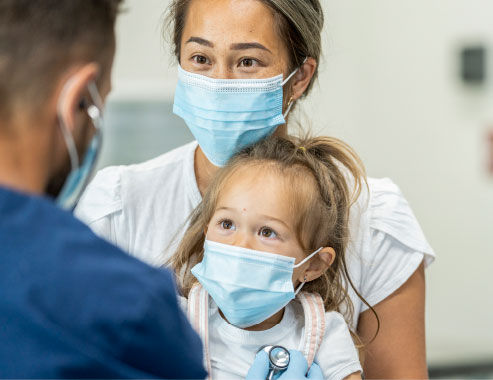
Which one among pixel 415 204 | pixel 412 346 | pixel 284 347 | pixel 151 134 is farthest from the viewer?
pixel 415 204

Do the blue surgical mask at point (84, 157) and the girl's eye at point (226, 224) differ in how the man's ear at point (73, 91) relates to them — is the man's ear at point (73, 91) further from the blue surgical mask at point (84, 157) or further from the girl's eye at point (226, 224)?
the girl's eye at point (226, 224)

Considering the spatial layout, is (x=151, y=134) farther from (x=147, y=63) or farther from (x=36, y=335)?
(x=36, y=335)

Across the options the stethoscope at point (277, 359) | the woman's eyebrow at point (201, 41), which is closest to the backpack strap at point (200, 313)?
the stethoscope at point (277, 359)

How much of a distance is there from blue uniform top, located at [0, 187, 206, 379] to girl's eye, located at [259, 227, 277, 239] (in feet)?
2.67

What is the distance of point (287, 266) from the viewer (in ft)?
6.16

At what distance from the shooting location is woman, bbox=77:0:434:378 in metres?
2.04

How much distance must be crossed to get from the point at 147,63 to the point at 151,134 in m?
0.47

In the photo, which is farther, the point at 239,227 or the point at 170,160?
the point at 170,160

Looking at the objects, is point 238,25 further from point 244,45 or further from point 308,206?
point 308,206

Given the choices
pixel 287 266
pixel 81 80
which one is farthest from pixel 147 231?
pixel 81 80

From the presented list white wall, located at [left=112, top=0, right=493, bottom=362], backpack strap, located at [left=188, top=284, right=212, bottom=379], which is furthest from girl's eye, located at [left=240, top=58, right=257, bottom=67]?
white wall, located at [left=112, top=0, right=493, bottom=362]

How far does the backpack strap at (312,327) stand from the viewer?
187 centimetres

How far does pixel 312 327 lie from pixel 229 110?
1.97 feet

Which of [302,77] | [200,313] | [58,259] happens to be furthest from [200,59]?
[58,259]
